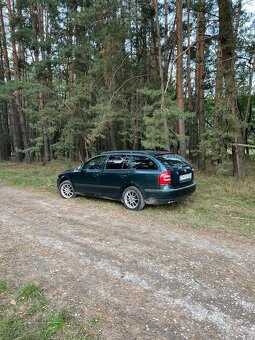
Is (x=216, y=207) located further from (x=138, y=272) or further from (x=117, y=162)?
(x=138, y=272)

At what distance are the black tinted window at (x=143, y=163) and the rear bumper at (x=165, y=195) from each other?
0.58 meters

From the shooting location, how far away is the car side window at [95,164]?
7.71 m

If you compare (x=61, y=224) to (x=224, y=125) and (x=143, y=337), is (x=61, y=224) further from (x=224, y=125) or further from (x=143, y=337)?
(x=224, y=125)

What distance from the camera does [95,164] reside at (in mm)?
7844

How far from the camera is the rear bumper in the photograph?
6.27 meters

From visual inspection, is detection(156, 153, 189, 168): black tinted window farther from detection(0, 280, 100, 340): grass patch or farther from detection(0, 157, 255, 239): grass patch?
detection(0, 280, 100, 340): grass patch

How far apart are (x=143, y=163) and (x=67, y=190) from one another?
3.02 metres

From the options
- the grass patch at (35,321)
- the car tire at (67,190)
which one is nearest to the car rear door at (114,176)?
the car tire at (67,190)

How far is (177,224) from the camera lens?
577 cm

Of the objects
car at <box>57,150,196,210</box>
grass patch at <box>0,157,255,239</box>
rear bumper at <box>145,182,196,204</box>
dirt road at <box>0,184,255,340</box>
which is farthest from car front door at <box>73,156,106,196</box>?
rear bumper at <box>145,182,196,204</box>

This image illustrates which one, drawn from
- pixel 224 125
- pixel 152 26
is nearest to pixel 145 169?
pixel 224 125

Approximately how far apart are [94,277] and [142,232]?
6.24ft

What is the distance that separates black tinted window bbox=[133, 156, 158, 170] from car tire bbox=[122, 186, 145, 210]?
1.89 feet

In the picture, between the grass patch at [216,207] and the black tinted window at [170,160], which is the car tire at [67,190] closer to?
the grass patch at [216,207]
